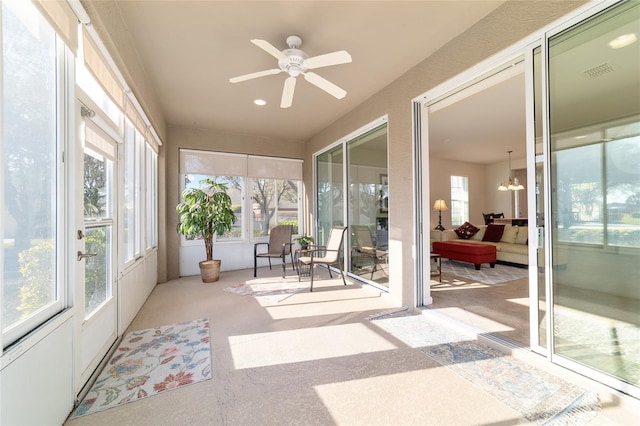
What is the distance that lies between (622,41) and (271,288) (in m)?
4.21

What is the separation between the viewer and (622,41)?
1.63 m

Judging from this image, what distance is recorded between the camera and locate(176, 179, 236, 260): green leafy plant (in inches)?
173

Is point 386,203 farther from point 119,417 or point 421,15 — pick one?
point 119,417

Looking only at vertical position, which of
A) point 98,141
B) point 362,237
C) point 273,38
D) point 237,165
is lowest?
point 362,237

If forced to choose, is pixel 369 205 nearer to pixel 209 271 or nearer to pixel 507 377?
pixel 507 377

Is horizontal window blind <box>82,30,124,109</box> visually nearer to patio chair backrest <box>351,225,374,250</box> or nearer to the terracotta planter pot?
the terracotta planter pot

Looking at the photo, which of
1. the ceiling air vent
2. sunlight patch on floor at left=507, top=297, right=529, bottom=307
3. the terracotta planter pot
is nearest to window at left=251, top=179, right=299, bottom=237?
the terracotta planter pot

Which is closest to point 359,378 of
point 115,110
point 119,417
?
point 119,417

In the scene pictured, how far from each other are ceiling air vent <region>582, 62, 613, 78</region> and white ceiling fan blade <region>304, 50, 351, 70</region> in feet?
5.24

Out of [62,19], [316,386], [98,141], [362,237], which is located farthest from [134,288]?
[362,237]

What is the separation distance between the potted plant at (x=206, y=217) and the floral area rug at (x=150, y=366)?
1925 millimetres

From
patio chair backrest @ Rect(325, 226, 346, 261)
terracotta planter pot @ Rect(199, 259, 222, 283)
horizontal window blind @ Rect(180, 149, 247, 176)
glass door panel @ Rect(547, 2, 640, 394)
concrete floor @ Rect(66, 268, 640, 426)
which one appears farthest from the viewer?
horizontal window blind @ Rect(180, 149, 247, 176)

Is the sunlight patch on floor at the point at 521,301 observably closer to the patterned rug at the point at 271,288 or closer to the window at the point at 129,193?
the patterned rug at the point at 271,288

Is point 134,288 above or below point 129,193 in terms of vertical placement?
below
